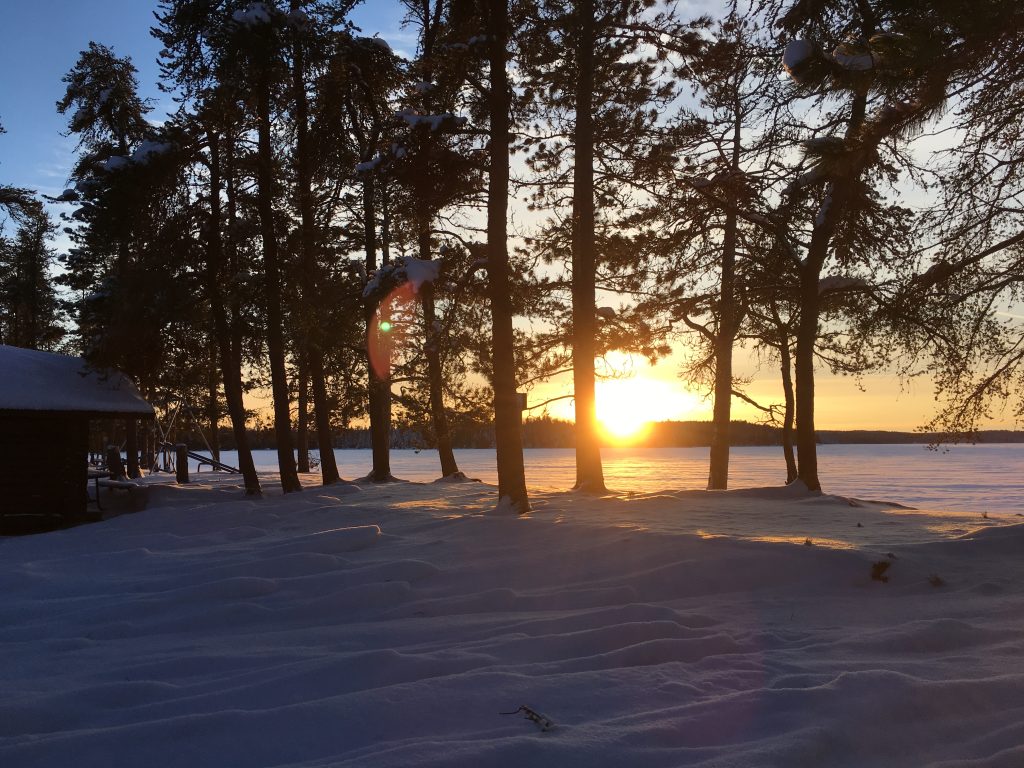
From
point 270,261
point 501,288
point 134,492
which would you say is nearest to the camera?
point 501,288

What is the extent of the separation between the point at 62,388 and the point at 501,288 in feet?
31.5

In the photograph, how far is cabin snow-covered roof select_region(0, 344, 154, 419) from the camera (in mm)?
12426

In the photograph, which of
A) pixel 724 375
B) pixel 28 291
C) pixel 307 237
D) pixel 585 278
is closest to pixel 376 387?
pixel 307 237

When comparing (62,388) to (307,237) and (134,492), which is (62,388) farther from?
(307,237)

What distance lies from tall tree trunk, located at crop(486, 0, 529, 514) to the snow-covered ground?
6.38 ft

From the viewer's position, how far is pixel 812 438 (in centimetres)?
1330

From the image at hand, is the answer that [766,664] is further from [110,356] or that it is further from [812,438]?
[110,356]

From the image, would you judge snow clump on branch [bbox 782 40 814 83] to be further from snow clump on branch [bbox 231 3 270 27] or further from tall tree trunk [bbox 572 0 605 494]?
snow clump on branch [bbox 231 3 270 27]

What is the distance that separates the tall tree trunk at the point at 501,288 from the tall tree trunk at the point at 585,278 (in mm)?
2464

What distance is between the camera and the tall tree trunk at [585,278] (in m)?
12.5

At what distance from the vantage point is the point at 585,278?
1278 centimetres

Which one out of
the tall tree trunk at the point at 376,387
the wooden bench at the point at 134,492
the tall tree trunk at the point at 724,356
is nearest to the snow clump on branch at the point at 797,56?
the tall tree trunk at the point at 724,356

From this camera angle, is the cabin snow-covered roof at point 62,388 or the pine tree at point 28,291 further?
the pine tree at point 28,291

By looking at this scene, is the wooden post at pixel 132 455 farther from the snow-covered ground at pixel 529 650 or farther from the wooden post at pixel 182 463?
the snow-covered ground at pixel 529 650
